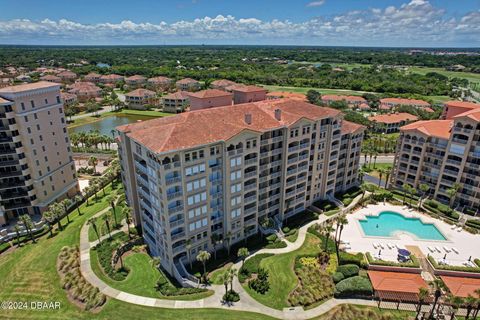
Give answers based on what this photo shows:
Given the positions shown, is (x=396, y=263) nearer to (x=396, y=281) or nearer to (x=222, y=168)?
(x=396, y=281)

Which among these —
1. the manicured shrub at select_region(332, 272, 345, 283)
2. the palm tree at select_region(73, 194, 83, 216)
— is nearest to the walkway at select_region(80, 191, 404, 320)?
the manicured shrub at select_region(332, 272, 345, 283)

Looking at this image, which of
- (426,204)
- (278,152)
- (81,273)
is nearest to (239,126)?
(278,152)

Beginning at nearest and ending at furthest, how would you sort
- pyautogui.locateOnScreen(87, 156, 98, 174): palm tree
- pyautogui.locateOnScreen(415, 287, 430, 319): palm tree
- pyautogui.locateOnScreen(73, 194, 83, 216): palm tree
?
1. pyautogui.locateOnScreen(415, 287, 430, 319): palm tree
2. pyautogui.locateOnScreen(73, 194, 83, 216): palm tree
3. pyautogui.locateOnScreen(87, 156, 98, 174): palm tree

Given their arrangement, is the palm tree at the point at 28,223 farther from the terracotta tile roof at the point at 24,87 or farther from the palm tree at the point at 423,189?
the palm tree at the point at 423,189

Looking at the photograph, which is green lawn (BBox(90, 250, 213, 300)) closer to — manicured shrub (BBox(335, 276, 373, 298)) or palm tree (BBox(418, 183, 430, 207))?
manicured shrub (BBox(335, 276, 373, 298))

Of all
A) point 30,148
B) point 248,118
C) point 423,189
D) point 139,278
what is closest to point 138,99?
point 30,148

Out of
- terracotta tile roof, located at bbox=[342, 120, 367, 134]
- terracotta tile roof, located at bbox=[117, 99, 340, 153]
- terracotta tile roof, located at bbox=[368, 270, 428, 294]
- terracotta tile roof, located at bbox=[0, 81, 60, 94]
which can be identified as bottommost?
terracotta tile roof, located at bbox=[368, 270, 428, 294]

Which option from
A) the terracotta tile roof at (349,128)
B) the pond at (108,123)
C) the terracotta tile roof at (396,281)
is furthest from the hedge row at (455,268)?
the pond at (108,123)

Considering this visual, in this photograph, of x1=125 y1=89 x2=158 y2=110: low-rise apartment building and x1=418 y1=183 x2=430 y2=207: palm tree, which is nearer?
x1=418 y1=183 x2=430 y2=207: palm tree
